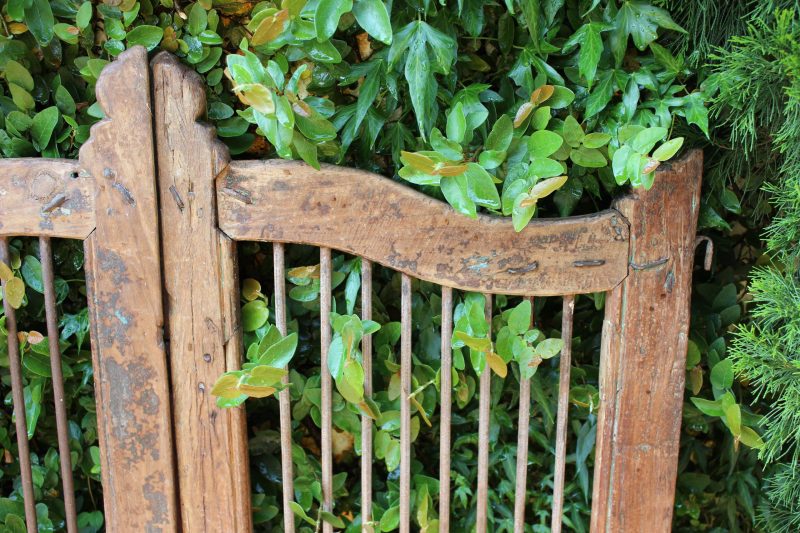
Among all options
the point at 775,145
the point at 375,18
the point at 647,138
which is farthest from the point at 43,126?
A: the point at 775,145

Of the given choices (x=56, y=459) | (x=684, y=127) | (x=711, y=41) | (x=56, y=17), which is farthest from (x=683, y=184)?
(x=56, y=459)

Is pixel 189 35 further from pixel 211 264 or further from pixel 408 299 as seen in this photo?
pixel 408 299

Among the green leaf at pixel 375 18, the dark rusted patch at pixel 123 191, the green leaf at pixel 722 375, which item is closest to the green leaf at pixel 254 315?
the dark rusted patch at pixel 123 191

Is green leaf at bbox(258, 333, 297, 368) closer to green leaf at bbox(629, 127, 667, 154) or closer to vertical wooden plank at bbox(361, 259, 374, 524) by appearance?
vertical wooden plank at bbox(361, 259, 374, 524)

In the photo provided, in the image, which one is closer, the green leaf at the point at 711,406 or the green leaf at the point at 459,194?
the green leaf at the point at 459,194

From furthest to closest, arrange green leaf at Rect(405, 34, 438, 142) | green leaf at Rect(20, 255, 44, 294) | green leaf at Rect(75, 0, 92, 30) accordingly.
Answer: green leaf at Rect(20, 255, 44, 294) < green leaf at Rect(75, 0, 92, 30) < green leaf at Rect(405, 34, 438, 142)

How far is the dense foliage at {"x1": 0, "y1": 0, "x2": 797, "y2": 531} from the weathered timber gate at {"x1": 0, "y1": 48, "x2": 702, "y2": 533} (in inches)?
2.3

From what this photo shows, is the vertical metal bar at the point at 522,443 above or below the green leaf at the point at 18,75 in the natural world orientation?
below

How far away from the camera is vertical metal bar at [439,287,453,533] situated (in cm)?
117

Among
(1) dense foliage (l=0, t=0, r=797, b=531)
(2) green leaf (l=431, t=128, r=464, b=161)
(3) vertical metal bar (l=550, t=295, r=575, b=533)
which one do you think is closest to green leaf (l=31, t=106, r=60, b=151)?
(1) dense foliage (l=0, t=0, r=797, b=531)

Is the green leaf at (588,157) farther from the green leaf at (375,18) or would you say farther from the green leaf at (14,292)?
the green leaf at (14,292)

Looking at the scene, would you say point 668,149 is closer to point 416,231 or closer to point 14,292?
point 416,231

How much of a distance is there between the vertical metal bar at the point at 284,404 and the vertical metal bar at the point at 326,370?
5 centimetres

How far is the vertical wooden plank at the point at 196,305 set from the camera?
1104 mm
